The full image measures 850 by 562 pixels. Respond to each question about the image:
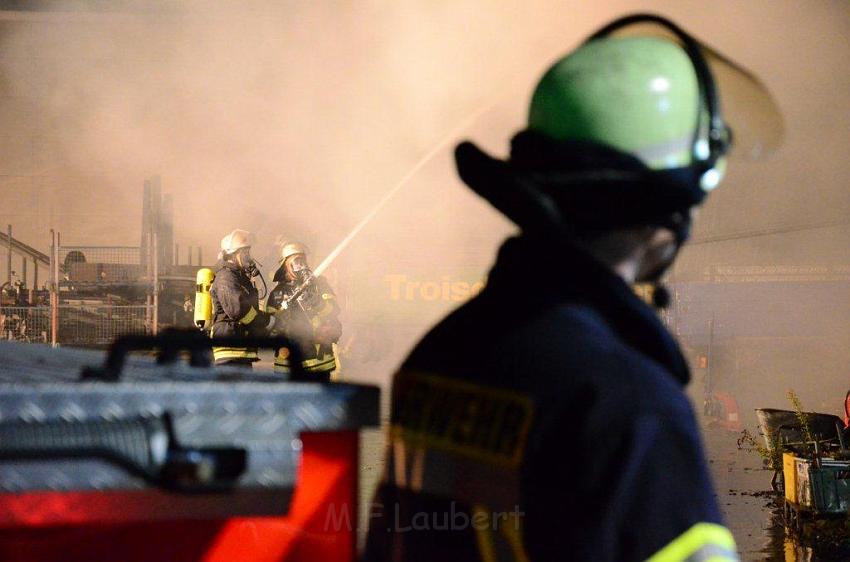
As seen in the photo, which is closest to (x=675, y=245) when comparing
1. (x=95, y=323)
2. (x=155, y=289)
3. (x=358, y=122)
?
(x=155, y=289)

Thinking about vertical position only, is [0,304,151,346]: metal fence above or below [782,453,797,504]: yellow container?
above

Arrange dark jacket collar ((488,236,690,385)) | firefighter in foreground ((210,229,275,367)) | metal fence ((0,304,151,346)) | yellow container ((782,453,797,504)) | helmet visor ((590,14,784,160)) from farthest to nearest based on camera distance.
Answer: metal fence ((0,304,151,346)), firefighter in foreground ((210,229,275,367)), yellow container ((782,453,797,504)), helmet visor ((590,14,784,160)), dark jacket collar ((488,236,690,385))

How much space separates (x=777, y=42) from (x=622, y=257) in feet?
37.1

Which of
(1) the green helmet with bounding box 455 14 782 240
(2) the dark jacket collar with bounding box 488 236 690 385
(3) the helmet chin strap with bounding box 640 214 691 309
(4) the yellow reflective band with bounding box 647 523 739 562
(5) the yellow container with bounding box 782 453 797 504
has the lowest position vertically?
(5) the yellow container with bounding box 782 453 797 504

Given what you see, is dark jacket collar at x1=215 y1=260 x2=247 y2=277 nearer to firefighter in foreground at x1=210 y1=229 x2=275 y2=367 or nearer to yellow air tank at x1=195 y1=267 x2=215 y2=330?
firefighter in foreground at x1=210 y1=229 x2=275 y2=367

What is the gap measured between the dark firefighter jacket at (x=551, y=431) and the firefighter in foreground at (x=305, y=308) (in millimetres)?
6161

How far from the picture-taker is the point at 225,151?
13992 millimetres

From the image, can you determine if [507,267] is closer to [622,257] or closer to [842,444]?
[622,257]

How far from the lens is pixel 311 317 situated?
7.62 metres

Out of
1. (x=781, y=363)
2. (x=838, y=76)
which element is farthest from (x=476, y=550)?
(x=838, y=76)

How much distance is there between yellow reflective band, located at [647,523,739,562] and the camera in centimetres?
93

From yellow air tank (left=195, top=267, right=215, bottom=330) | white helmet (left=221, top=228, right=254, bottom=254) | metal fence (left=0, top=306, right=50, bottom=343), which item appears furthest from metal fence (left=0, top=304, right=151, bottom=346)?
white helmet (left=221, top=228, right=254, bottom=254)

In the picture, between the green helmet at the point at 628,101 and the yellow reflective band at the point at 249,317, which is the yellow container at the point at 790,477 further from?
the green helmet at the point at 628,101

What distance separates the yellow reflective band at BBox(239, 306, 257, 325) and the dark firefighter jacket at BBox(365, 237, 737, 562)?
6.05 metres
